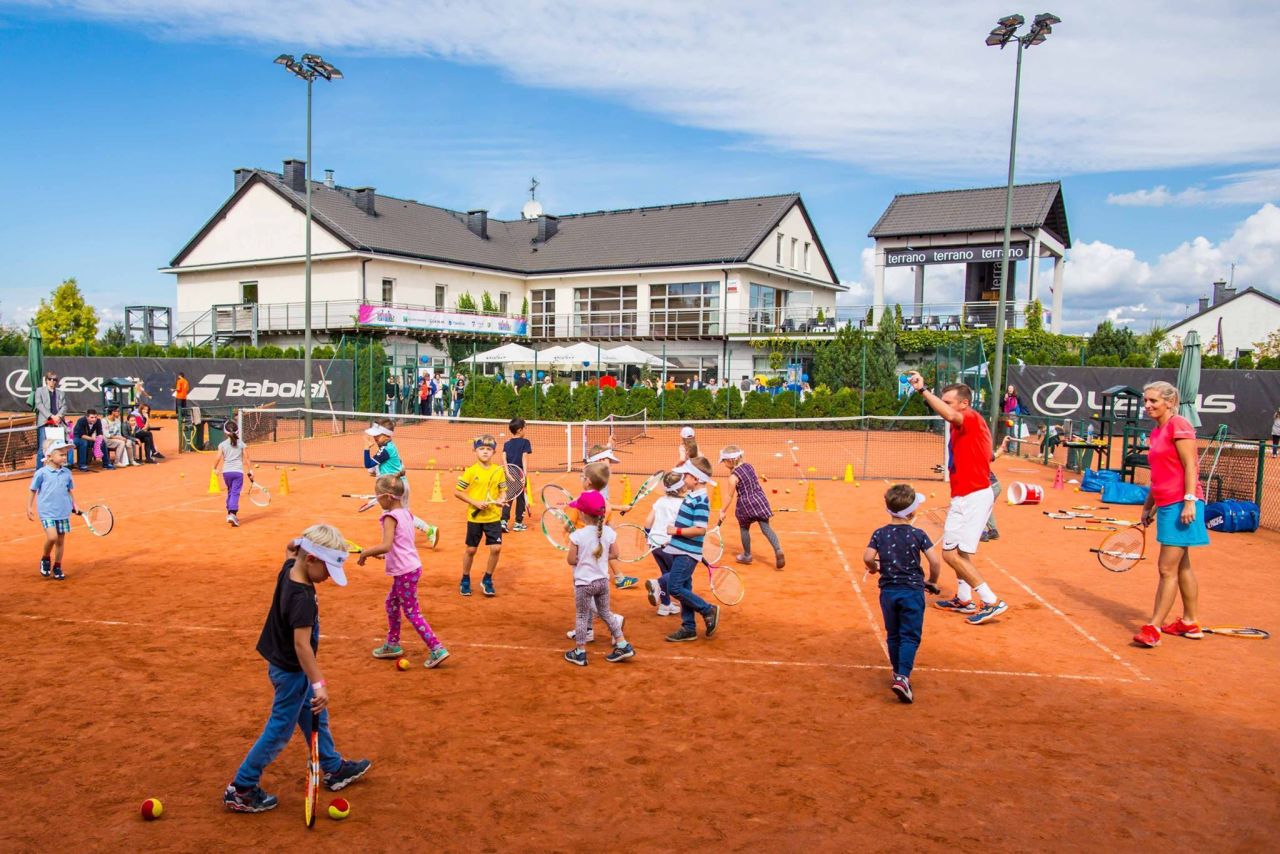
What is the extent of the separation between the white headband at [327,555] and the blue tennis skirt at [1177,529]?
6.92m

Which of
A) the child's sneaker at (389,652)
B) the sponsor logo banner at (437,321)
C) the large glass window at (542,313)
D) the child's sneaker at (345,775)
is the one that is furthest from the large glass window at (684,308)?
the child's sneaker at (345,775)

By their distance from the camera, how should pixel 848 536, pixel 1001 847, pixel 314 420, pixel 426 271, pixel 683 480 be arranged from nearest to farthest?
pixel 1001 847 → pixel 683 480 → pixel 848 536 → pixel 314 420 → pixel 426 271

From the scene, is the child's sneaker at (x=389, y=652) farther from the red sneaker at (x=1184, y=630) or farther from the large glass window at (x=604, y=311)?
the large glass window at (x=604, y=311)

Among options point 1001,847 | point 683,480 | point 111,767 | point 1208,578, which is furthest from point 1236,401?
point 111,767

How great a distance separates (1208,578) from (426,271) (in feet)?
133

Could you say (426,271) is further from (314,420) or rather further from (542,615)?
(542,615)

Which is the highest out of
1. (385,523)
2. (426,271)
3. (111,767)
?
(426,271)

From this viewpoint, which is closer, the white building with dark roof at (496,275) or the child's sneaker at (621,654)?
the child's sneaker at (621,654)

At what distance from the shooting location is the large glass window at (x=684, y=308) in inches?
1786

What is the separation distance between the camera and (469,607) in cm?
978

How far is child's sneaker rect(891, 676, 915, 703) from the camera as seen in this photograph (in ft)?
22.8

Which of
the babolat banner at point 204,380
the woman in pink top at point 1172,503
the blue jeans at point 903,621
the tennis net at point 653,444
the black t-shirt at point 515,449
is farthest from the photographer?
the babolat banner at point 204,380

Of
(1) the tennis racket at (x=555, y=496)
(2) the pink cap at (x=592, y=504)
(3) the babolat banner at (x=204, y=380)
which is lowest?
(1) the tennis racket at (x=555, y=496)

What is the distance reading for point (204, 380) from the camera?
113 feet
